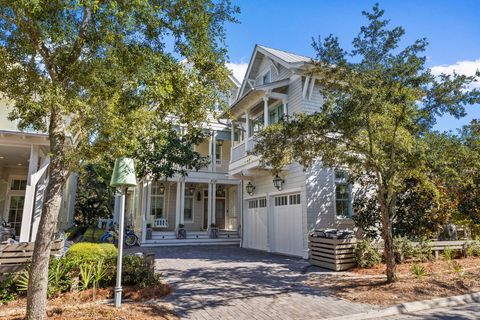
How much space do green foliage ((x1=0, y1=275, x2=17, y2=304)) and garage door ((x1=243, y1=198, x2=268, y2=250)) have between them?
1041cm

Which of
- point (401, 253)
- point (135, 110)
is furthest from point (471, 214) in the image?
point (135, 110)

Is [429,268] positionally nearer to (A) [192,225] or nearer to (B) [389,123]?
(B) [389,123]

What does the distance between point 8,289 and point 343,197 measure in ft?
36.5

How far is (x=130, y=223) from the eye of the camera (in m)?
22.0

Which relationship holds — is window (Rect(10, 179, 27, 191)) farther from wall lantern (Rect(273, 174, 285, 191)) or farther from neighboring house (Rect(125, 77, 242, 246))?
wall lantern (Rect(273, 174, 285, 191))

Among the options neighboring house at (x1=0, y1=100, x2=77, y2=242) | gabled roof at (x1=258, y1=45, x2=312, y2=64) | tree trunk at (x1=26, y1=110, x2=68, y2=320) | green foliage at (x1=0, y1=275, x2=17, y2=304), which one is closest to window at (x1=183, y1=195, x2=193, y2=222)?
neighboring house at (x1=0, y1=100, x2=77, y2=242)

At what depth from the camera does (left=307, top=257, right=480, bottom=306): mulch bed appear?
6.61 meters

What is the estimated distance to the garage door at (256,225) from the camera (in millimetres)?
15359

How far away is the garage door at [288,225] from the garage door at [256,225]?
34.4 inches

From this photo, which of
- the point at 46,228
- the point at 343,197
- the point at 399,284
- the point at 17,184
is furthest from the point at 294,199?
the point at 17,184

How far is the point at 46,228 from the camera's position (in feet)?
16.1

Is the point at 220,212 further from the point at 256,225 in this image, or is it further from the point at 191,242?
the point at 256,225

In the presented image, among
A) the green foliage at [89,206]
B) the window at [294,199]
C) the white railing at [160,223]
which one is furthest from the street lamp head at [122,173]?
the green foliage at [89,206]

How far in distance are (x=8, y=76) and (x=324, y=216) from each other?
34.9 ft
